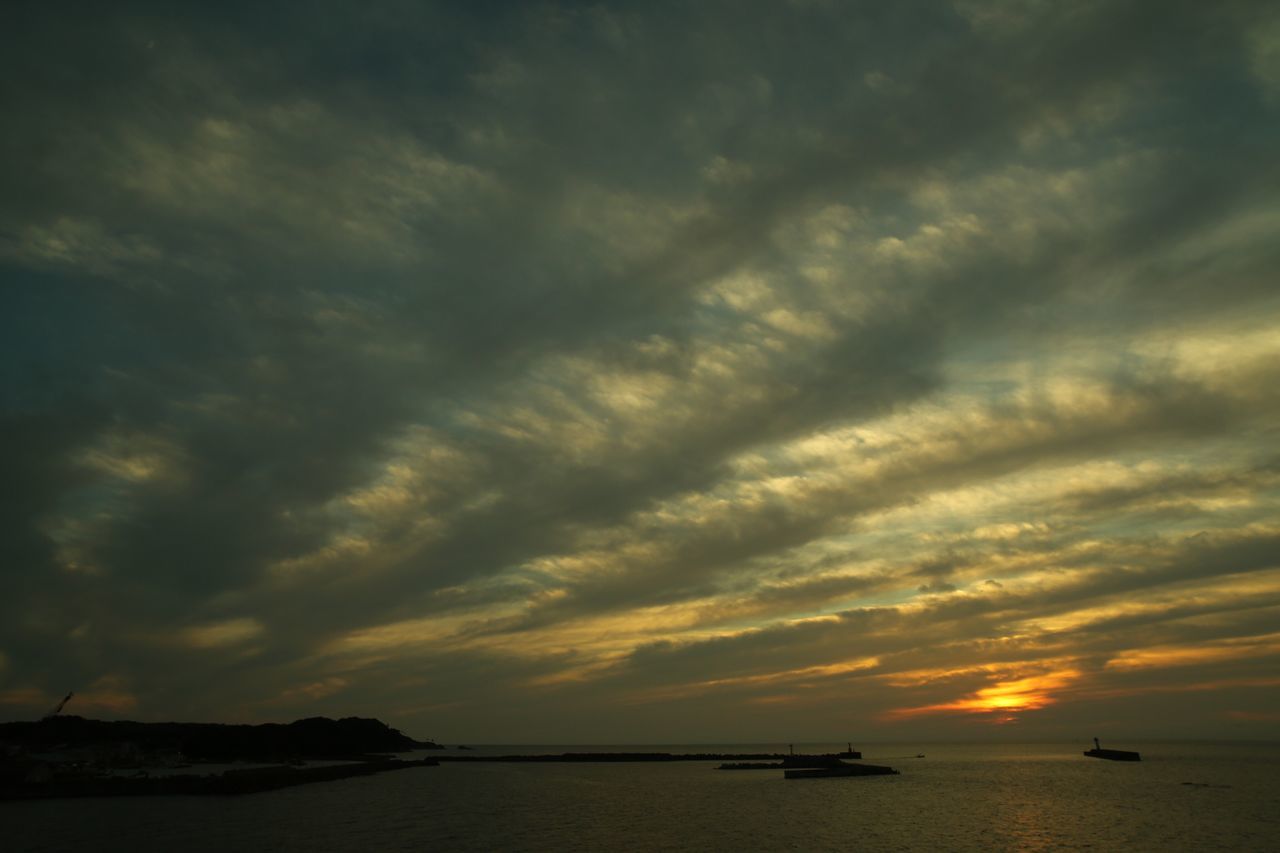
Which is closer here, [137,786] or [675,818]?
[675,818]

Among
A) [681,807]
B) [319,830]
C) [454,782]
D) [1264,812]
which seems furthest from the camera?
[454,782]

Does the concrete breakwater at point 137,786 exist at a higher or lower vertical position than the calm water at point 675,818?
higher

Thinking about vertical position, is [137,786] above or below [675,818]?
above

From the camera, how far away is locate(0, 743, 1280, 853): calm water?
6072 cm

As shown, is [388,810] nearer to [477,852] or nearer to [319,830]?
[319,830]

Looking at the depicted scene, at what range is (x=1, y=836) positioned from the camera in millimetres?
62094

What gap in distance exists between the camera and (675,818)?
79.4 meters

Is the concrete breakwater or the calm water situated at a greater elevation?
the concrete breakwater

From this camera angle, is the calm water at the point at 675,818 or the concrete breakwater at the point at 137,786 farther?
the concrete breakwater at the point at 137,786

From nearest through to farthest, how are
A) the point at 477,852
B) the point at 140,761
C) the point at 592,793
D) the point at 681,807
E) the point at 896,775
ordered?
Result: the point at 477,852
the point at 681,807
the point at 592,793
the point at 896,775
the point at 140,761

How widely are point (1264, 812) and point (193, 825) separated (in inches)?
4210

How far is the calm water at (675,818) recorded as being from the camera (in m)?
60.7

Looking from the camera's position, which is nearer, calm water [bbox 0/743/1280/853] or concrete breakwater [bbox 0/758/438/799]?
calm water [bbox 0/743/1280/853]

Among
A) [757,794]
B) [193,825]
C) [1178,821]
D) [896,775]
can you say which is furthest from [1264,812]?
[193,825]
